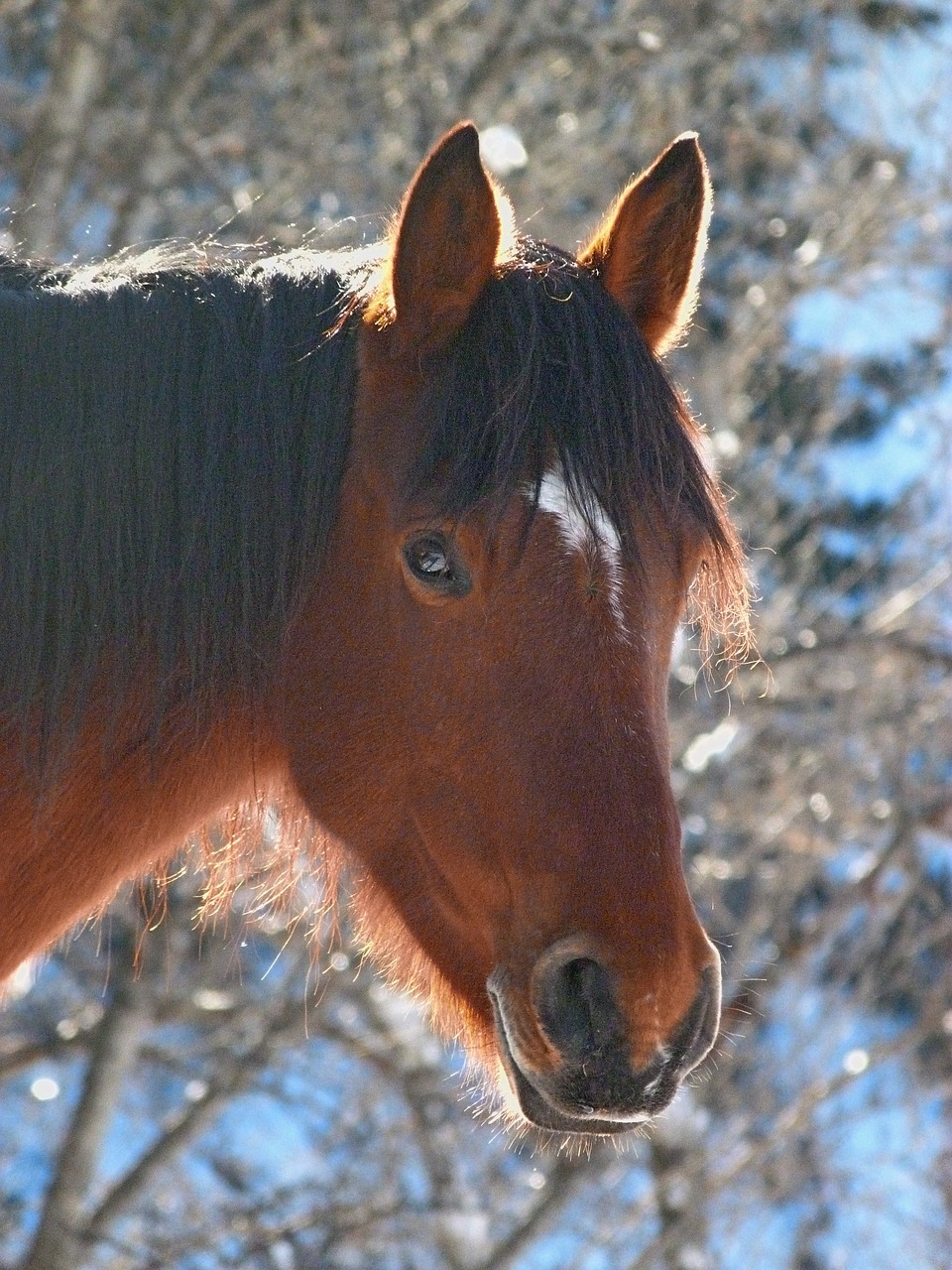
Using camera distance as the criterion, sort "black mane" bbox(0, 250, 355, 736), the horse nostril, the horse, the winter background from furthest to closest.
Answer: the winter background → "black mane" bbox(0, 250, 355, 736) → the horse → the horse nostril

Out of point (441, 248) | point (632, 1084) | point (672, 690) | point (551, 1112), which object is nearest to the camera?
point (632, 1084)

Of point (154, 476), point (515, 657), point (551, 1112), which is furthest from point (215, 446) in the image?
point (551, 1112)

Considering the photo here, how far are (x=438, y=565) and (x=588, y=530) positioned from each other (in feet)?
0.76

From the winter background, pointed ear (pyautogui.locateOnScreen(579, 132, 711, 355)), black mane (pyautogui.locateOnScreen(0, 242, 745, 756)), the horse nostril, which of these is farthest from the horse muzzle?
the winter background

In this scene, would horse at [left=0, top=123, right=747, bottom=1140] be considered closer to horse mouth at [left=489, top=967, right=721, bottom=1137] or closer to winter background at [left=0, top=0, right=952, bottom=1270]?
horse mouth at [left=489, top=967, right=721, bottom=1137]

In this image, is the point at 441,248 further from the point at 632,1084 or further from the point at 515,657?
the point at 632,1084

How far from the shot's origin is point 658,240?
2.58 meters

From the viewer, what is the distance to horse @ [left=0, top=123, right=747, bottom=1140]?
6.77 feet

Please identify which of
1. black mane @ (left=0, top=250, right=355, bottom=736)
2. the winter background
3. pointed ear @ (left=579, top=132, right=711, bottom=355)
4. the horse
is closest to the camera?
the horse

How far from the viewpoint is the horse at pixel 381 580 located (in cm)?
206

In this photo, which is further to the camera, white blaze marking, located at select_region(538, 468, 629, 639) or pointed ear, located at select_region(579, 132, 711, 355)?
pointed ear, located at select_region(579, 132, 711, 355)

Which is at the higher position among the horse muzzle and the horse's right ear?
the horse's right ear

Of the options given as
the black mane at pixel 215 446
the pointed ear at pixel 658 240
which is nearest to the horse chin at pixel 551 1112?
the black mane at pixel 215 446

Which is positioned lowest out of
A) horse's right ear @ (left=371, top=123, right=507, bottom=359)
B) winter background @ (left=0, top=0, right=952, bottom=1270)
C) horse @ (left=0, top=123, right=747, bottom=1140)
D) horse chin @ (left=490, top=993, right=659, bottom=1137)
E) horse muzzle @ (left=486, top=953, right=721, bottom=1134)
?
winter background @ (left=0, top=0, right=952, bottom=1270)
